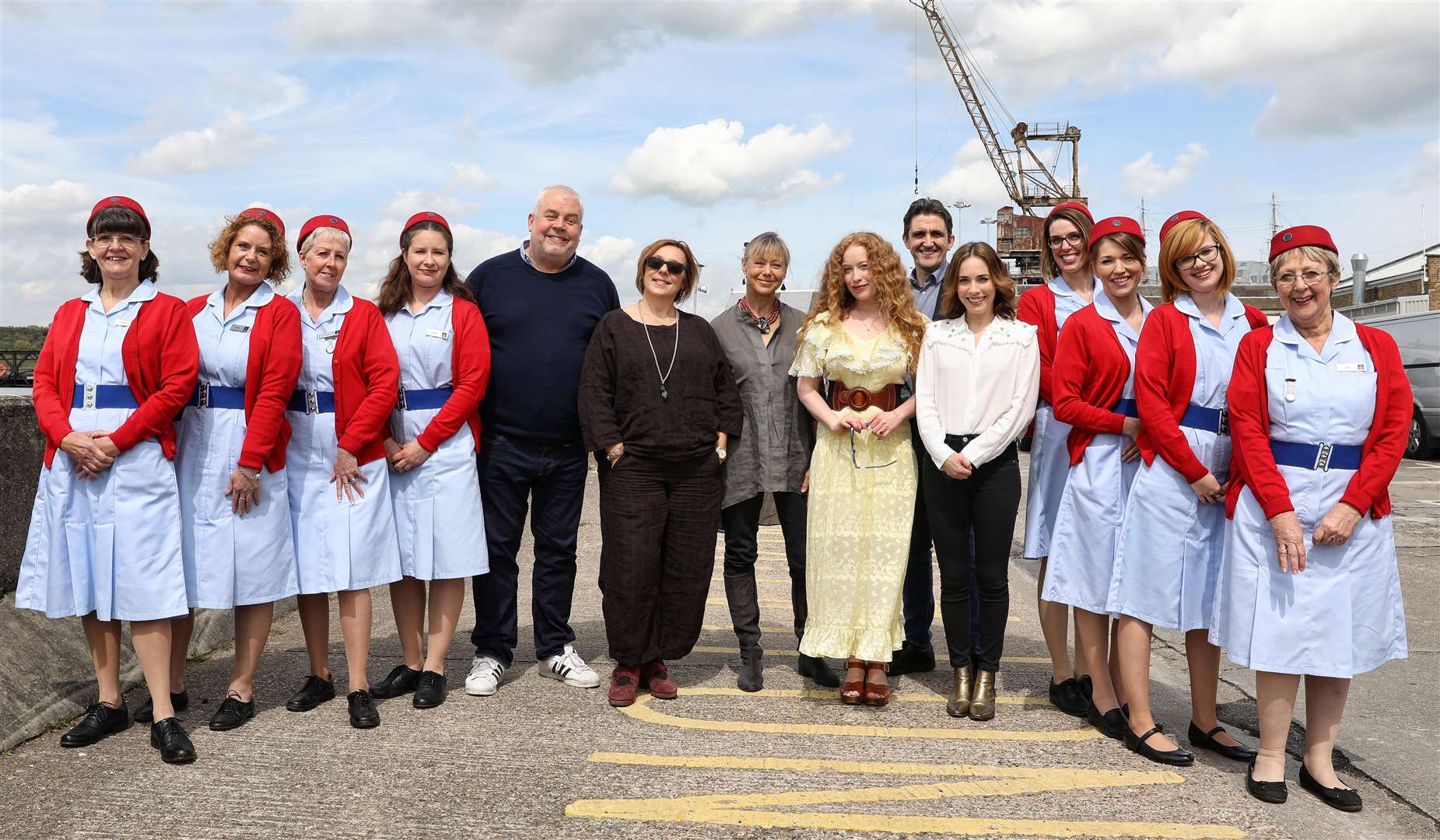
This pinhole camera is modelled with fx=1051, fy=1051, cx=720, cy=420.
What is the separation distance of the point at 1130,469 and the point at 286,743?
10.8ft

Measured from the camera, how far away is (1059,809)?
3.32 meters

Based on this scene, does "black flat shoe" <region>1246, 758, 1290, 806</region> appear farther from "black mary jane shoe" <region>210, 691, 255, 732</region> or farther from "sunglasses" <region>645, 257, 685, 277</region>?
"black mary jane shoe" <region>210, 691, 255, 732</region>

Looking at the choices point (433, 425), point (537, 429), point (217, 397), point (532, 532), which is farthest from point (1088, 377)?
point (217, 397)

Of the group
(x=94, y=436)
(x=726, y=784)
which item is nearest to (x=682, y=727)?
(x=726, y=784)

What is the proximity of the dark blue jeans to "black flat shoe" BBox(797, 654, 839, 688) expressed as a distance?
110cm

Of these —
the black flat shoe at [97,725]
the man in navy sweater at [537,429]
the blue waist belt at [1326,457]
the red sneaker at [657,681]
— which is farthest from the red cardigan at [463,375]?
the blue waist belt at [1326,457]

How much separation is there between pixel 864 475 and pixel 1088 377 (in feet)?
3.18

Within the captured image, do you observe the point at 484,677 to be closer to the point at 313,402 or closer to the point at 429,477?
the point at 429,477

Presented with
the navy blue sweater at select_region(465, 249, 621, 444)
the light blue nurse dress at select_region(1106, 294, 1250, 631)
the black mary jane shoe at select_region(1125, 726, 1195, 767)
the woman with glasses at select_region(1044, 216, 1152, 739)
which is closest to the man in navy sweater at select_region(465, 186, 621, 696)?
the navy blue sweater at select_region(465, 249, 621, 444)

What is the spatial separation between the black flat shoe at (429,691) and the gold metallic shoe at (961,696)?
6.93ft

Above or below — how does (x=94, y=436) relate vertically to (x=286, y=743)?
above

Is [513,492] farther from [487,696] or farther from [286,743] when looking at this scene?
[286,743]

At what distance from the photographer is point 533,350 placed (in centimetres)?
461

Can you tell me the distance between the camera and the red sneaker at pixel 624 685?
439 cm
